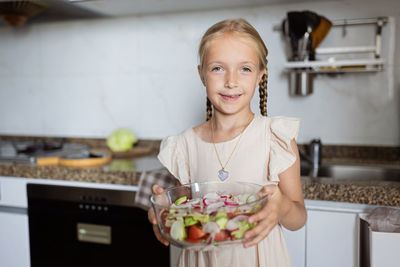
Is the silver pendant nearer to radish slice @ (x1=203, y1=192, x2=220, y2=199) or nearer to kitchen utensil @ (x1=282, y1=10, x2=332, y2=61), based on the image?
radish slice @ (x1=203, y1=192, x2=220, y2=199)

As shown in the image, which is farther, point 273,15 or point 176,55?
point 176,55

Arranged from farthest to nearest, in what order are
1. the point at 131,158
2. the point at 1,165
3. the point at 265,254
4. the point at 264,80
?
the point at 131,158, the point at 1,165, the point at 264,80, the point at 265,254

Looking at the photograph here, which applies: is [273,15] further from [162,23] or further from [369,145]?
[369,145]

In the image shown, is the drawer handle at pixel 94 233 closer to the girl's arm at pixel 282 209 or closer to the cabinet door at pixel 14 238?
the cabinet door at pixel 14 238

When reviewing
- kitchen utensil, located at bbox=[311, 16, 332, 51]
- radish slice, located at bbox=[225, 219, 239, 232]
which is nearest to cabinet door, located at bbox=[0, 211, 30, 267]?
radish slice, located at bbox=[225, 219, 239, 232]

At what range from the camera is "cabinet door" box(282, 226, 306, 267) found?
1169 mm

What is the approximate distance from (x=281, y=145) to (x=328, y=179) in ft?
1.31

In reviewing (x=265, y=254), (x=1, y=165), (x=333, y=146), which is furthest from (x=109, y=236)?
(x=333, y=146)

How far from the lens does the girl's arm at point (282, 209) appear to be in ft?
2.04

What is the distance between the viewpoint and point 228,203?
66 centimetres

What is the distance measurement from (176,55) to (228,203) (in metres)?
1.24

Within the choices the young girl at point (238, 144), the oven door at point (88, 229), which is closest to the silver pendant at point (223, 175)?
the young girl at point (238, 144)

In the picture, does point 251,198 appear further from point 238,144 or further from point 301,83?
point 301,83

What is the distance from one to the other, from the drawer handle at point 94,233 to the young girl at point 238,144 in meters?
0.54
